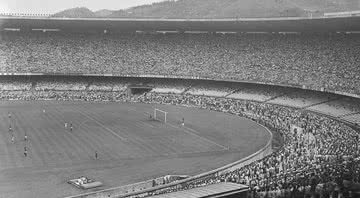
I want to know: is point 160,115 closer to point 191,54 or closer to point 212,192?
point 191,54

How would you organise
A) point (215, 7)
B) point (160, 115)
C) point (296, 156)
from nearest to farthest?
point (296, 156)
point (160, 115)
point (215, 7)

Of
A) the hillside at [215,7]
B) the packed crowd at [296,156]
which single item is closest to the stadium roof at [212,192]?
the packed crowd at [296,156]

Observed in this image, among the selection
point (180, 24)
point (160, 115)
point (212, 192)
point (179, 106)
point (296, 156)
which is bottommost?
point (179, 106)

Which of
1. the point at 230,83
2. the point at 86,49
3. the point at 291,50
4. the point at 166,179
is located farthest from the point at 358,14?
the point at 86,49

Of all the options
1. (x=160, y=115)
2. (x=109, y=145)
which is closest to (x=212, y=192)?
(x=109, y=145)

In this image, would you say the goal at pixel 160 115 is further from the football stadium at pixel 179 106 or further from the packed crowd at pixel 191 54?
the packed crowd at pixel 191 54


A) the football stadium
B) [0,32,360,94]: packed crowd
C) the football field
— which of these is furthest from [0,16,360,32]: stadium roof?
the football field
